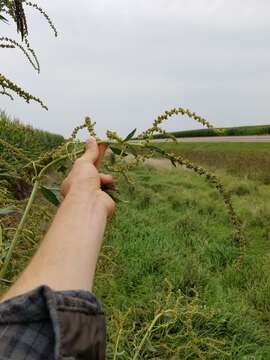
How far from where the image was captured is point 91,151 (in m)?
0.96

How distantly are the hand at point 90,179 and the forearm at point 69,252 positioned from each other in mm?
25

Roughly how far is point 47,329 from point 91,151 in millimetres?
376

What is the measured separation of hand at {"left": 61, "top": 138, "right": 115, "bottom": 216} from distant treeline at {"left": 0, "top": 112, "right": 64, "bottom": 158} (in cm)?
40

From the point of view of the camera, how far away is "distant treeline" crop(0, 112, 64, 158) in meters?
1.37

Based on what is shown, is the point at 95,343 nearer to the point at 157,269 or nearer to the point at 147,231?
the point at 157,269

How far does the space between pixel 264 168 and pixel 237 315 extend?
9980 millimetres

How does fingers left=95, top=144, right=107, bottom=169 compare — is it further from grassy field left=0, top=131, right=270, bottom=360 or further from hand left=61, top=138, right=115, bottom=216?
grassy field left=0, top=131, right=270, bottom=360

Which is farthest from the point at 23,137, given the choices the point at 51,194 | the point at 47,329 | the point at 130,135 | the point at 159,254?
the point at 47,329

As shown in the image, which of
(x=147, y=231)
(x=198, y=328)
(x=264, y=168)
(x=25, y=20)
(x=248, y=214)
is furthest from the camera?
(x=264, y=168)

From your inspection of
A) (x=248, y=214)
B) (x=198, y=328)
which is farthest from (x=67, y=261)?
(x=248, y=214)

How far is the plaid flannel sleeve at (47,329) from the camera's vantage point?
62cm

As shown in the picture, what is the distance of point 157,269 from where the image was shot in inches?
176

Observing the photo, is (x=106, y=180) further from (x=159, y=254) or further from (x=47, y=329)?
(x=159, y=254)

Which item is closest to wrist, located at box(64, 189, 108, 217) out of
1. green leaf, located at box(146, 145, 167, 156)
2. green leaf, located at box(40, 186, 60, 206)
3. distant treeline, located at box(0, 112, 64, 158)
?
green leaf, located at box(146, 145, 167, 156)
